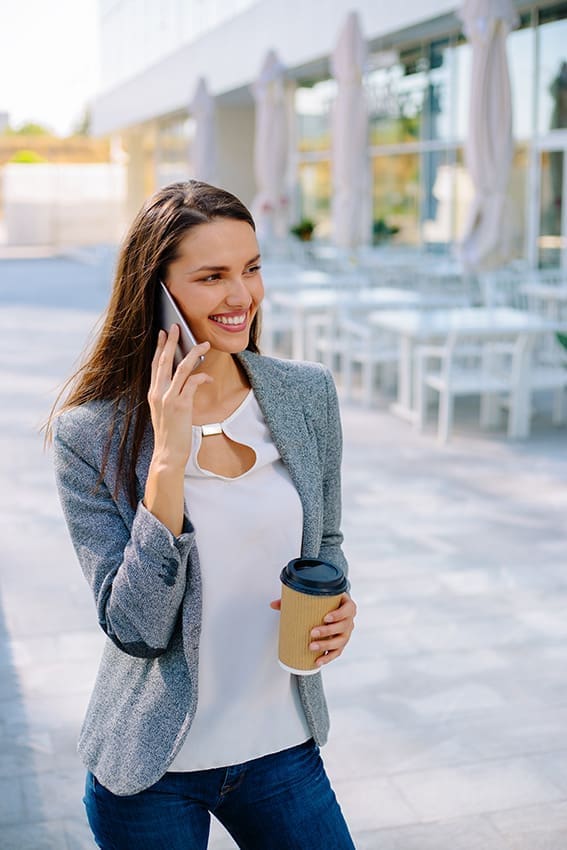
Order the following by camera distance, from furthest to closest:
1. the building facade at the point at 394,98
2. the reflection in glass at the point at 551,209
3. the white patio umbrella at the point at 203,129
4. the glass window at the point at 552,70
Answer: the white patio umbrella at the point at 203,129 < the building facade at the point at 394,98 < the reflection in glass at the point at 551,209 < the glass window at the point at 552,70

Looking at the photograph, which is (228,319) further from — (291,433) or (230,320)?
(291,433)

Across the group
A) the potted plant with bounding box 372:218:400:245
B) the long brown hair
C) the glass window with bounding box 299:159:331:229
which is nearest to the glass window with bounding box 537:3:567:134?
the potted plant with bounding box 372:218:400:245

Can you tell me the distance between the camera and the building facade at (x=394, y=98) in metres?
13.7

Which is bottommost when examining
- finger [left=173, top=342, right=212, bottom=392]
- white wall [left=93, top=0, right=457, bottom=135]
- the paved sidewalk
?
the paved sidewalk

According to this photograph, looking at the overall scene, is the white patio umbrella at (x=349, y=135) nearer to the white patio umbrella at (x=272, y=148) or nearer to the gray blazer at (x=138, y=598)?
the white patio umbrella at (x=272, y=148)

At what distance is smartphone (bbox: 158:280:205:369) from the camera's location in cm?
158

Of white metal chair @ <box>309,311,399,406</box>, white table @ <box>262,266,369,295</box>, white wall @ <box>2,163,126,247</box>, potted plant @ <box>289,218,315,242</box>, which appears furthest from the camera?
white wall @ <box>2,163,126,247</box>

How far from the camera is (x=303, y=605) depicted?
1.55m

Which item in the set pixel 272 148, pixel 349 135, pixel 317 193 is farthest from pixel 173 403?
pixel 317 193

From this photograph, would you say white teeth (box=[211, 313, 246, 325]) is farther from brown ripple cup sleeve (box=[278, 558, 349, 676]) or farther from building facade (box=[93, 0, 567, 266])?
building facade (box=[93, 0, 567, 266])

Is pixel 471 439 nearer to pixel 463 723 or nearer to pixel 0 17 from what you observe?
pixel 463 723

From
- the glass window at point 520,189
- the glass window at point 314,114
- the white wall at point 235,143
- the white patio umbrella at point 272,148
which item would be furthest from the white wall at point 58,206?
the glass window at point 520,189

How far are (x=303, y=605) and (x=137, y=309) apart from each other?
19.2 inches

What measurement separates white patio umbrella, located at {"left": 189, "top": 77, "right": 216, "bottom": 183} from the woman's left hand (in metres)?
18.6
